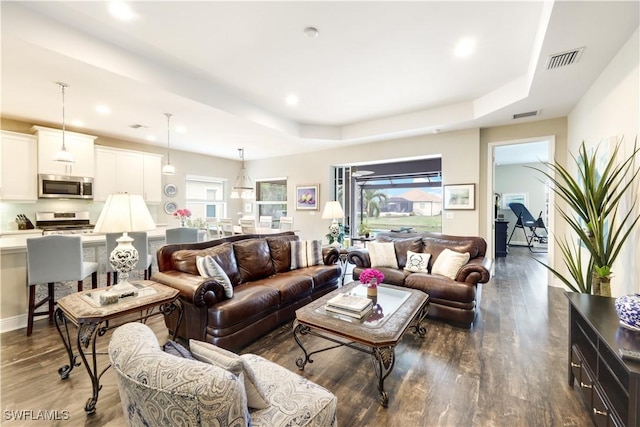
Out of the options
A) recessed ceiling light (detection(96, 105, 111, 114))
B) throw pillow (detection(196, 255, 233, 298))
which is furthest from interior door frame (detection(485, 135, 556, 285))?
recessed ceiling light (detection(96, 105, 111, 114))

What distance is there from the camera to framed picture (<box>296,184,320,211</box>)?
676cm

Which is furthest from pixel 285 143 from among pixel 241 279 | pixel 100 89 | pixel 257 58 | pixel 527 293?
pixel 527 293

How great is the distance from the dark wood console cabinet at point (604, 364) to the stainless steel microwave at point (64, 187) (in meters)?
6.98

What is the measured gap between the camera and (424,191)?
5.91 m

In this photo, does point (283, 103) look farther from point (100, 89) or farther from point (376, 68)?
point (100, 89)

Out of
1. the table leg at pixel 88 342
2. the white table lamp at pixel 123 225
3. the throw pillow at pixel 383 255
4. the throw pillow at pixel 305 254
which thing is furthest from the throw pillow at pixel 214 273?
the throw pillow at pixel 383 255

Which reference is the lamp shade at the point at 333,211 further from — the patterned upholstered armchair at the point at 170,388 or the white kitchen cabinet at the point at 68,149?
the white kitchen cabinet at the point at 68,149

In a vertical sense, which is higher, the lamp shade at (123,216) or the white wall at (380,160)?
the white wall at (380,160)

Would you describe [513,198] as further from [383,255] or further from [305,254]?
[305,254]

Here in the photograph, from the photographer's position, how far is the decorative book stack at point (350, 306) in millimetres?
2086

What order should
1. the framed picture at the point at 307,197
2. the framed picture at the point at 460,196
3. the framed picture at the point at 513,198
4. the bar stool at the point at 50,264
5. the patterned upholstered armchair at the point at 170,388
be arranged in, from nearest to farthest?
the patterned upholstered armchair at the point at 170,388 < the bar stool at the point at 50,264 < the framed picture at the point at 460,196 < the framed picture at the point at 307,197 < the framed picture at the point at 513,198

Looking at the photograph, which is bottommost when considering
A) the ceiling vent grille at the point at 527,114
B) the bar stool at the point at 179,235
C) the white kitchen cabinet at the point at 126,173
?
the bar stool at the point at 179,235

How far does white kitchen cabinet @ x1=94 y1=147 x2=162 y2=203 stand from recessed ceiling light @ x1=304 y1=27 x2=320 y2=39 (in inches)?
193

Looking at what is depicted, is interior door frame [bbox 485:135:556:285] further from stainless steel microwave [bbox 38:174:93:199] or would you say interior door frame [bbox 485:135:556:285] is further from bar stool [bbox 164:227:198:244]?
stainless steel microwave [bbox 38:174:93:199]
